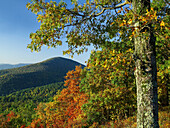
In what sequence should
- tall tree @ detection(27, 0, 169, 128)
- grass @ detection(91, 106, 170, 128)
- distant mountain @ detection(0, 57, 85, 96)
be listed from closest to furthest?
tall tree @ detection(27, 0, 169, 128), grass @ detection(91, 106, 170, 128), distant mountain @ detection(0, 57, 85, 96)

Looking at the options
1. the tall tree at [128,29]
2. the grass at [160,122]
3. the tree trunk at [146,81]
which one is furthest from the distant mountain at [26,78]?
the tree trunk at [146,81]

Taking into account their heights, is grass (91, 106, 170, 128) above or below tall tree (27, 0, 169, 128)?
below

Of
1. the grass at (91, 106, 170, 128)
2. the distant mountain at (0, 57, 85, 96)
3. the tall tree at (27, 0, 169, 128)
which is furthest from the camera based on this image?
the distant mountain at (0, 57, 85, 96)

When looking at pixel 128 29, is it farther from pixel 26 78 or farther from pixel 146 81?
pixel 26 78

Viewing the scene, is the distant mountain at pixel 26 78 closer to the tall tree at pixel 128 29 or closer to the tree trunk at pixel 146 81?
the tall tree at pixel 128 29

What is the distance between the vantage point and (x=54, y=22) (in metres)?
4.84

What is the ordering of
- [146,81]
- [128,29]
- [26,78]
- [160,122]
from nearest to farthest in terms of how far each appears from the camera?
[146,81] → [128,29] → [160,122] → [26,78]

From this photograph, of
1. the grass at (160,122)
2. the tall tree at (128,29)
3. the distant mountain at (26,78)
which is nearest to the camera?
the tall tree at (128,29)

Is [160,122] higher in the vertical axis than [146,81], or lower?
lower

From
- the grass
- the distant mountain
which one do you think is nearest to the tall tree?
the grass

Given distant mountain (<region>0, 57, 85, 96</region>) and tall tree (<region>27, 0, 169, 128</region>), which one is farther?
distant mountain (<region>0, 57, 85, 96</region>)

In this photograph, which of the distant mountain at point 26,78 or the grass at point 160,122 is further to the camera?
the distant mountain at point 26,78

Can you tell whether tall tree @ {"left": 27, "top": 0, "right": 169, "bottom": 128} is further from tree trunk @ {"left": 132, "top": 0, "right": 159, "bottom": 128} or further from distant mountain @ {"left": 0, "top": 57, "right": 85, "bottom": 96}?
distant mountain @ {"left": 0, "top": 57, "right": 85, "bottom": 96}

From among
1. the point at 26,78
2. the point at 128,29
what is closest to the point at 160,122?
the point at 128,29
